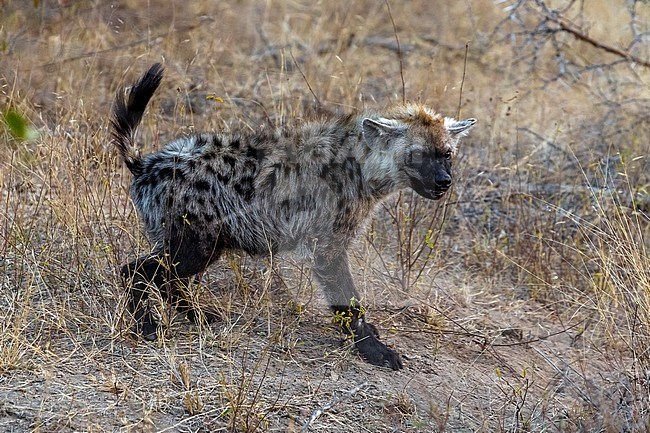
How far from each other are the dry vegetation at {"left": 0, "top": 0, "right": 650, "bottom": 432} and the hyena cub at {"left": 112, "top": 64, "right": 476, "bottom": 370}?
21 cm

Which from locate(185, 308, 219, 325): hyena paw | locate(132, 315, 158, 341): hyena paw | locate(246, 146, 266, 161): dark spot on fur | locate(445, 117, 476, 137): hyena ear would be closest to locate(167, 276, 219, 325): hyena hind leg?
locate(185, 308, 219, 325): hyena paw

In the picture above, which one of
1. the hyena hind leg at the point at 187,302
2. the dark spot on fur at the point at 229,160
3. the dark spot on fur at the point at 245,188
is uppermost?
the dark spot on fur at the point at 229,160

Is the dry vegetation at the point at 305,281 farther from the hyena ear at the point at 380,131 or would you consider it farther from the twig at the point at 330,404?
the hyena ear at the point at 380,131

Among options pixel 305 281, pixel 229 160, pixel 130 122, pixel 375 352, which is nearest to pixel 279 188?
pixel 229 160

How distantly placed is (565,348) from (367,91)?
358 cm

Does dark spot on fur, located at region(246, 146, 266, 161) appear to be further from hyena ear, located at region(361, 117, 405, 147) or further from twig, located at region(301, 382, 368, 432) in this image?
twig, located at region(301, 382, 368, 432)

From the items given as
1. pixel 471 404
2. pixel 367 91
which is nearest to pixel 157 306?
pixel 471 404

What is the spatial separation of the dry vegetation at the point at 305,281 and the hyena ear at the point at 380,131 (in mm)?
786

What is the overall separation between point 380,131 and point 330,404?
1435mm

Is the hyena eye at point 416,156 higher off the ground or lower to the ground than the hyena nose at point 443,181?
higher

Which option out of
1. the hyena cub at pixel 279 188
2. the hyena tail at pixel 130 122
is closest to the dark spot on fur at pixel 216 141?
the hyena cub at pixel 279 188

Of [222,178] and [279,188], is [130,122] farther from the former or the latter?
[279,188]

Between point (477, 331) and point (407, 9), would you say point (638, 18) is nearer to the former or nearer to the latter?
point (407, 9)

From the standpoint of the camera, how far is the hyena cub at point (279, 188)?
14.5 feet
